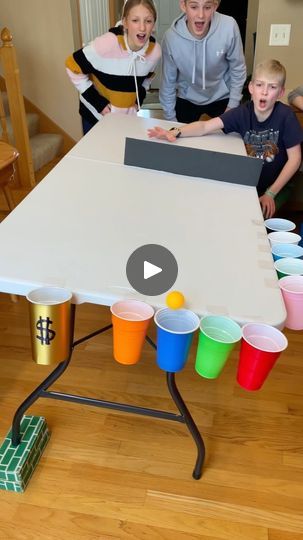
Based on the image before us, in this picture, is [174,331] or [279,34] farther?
[279,34]

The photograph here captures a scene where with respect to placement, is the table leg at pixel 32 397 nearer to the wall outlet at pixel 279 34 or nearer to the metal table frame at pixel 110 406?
the metal table frame at pixel 110 406

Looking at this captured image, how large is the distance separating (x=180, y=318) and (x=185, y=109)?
1829mm

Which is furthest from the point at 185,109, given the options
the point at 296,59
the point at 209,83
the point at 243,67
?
the point at 296,59

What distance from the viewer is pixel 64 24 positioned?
342cm

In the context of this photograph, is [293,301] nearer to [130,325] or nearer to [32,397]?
[130,325]

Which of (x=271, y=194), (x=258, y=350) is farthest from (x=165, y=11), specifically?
(x=258, y=350)

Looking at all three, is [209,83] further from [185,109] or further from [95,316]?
[95,316]

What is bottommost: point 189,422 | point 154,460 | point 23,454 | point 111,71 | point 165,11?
point 154,460

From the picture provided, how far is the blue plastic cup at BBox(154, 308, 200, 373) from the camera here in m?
0.83

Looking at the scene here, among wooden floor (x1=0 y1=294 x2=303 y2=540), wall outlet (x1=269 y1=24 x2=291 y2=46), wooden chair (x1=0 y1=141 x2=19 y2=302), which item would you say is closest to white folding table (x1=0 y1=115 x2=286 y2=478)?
wooden floor (x1=0 y1=294 x2=303 y2=540)

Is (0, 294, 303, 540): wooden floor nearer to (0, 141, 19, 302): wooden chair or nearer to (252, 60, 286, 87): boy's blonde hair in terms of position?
(0, 141, 19, 302): wooden chair

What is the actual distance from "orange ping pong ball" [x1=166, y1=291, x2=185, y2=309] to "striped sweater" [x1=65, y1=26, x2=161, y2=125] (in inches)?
63.3
